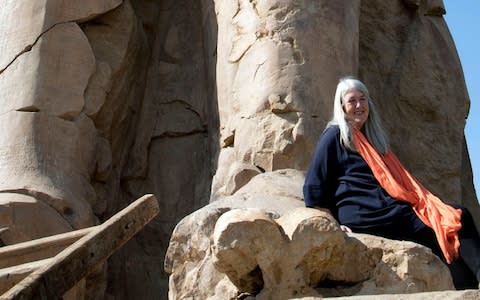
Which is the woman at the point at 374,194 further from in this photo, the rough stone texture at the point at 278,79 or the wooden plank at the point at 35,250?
the wooden plank at the point at 35,250

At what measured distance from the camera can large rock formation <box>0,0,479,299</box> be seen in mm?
4988

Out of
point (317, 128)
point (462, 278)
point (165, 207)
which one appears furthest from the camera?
point (165, 207)

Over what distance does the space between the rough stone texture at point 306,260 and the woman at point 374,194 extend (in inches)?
8.2

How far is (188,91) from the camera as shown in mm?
5871

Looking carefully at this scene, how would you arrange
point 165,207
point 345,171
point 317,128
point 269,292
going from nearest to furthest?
point 269,292, point 345,171, point 317,128, point 165,207

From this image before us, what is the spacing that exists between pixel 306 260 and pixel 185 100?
2135mm

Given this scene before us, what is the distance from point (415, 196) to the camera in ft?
14.0

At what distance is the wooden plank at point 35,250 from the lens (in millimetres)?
4172

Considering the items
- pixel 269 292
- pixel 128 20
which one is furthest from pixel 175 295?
pixel 128 20

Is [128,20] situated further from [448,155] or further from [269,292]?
[269,292]

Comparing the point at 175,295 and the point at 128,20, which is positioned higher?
the point at 128,20

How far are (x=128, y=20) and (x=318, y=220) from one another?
218 cm

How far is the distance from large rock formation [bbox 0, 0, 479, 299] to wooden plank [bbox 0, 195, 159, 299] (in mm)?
604

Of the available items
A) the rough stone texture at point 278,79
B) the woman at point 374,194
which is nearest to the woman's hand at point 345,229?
the woman at point 374,194
